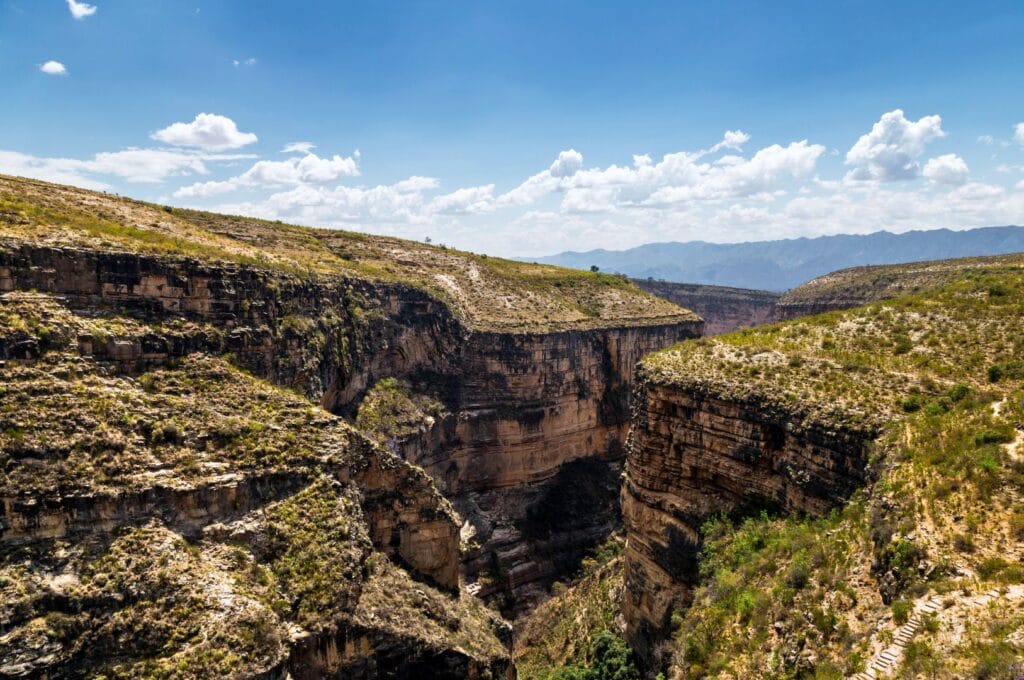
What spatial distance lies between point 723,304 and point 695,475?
125m

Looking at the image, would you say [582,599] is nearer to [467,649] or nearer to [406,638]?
[467,649]

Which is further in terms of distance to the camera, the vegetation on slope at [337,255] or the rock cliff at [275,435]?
the vegetation on slope at [337,255]

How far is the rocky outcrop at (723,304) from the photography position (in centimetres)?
14150

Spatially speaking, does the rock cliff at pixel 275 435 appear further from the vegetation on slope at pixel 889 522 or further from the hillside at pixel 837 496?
the vegetation on slope at pixel 889 522

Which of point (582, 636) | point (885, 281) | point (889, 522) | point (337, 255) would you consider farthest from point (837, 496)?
point (885, 281)

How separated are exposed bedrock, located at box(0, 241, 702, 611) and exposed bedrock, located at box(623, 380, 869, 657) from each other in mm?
22700

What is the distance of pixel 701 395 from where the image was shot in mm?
26875

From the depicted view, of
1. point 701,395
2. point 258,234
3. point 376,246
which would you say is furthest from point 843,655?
point 376,246

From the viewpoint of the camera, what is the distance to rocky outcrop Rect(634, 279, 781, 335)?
141500 millimetres

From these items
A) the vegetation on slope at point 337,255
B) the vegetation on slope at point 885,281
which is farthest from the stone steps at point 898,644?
the vegetation on slope at point 885,281

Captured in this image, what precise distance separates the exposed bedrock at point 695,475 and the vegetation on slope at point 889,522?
71 centimetres

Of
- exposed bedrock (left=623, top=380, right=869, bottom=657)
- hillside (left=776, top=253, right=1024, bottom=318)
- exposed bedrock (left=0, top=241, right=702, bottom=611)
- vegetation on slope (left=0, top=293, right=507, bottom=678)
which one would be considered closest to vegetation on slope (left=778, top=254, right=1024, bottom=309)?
hillside (left=776, top=253, right=1024, bottom=318)

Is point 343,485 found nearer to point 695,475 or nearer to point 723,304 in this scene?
point 695,475

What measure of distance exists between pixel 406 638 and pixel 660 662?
11479 millimetres
